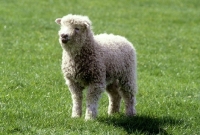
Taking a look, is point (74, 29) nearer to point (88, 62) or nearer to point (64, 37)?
point (64, 37)

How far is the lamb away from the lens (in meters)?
7.89

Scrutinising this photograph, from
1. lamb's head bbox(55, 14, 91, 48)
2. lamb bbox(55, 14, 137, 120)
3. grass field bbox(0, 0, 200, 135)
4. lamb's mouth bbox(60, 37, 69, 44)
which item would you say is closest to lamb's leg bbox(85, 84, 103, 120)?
lamb bbox(55, 14, 137, 120)

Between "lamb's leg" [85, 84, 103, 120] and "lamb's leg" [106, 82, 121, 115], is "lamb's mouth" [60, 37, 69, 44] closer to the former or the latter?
"lamb's leg" [85, 84, 103, 120]

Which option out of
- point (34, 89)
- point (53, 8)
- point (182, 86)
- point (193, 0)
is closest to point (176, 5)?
point (193, 0)

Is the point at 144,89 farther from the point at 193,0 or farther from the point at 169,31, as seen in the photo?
the point at 193,0

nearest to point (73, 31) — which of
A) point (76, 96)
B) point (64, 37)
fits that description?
point (64, 37)

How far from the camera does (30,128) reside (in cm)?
740

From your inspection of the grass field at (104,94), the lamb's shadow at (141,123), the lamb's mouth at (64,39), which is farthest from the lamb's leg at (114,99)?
the lamb's mouth at (64,39)

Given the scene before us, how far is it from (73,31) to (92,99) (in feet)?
3.68

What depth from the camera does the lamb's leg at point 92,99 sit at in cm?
800

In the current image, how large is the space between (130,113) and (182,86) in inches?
129

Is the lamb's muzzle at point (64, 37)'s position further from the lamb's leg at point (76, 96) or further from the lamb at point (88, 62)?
the lamb's leg at point (76, 96)

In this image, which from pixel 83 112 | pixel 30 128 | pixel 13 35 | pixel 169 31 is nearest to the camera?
pixel 30 128

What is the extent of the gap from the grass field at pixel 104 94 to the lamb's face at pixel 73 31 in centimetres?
122
